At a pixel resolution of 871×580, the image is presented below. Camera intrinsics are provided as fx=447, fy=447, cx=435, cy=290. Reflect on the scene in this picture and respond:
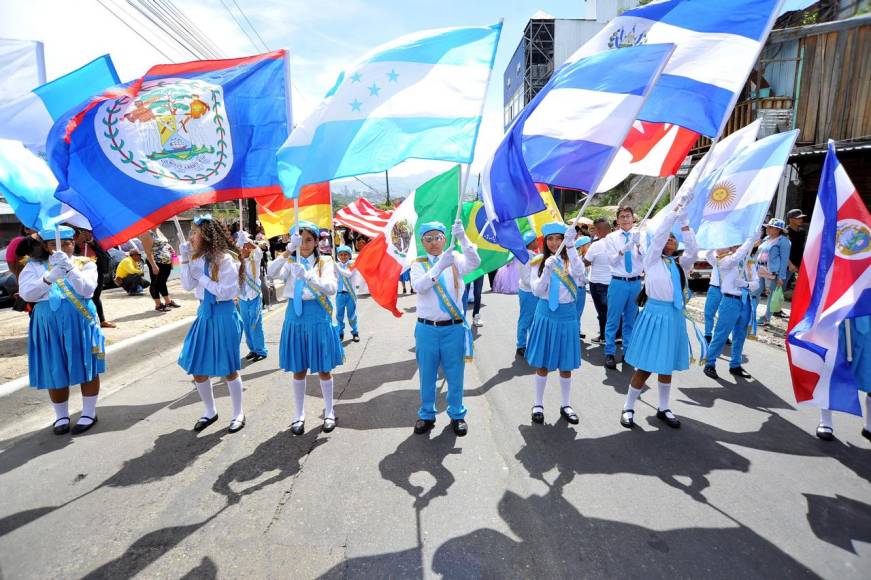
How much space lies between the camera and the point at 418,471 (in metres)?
3.69

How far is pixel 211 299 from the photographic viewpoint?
438 cm

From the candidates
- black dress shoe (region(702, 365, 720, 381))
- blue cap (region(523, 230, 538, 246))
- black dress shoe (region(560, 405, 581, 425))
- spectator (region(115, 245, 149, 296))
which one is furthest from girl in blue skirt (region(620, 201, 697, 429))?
spectator (region(115, 245, 149, 296))

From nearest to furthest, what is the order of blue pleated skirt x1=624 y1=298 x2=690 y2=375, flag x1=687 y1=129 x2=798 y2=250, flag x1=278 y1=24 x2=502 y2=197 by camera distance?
flag x1=278 y1=24 x2=502 y2=197, blue pleated skirt x1=624 y1=298 x2=690 y2=375, flag x1=687 y1=129 x2=798 y2=250

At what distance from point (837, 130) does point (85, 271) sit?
16.7 m

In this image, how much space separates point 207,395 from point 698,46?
5686mm

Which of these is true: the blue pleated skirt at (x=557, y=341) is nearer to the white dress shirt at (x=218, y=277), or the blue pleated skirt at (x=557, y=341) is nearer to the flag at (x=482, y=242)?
the flag at (x=482, y=242)

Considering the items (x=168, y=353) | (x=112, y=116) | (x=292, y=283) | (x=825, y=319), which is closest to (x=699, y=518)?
(x=825, y=319)

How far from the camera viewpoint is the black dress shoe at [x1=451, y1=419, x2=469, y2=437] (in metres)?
4.32

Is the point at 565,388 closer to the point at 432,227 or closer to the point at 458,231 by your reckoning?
the point at 458,231

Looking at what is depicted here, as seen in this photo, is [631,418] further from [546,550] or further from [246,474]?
[246,474]

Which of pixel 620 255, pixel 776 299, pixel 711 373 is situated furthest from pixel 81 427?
pixel 776 299

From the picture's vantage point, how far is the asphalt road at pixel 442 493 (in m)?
2.72

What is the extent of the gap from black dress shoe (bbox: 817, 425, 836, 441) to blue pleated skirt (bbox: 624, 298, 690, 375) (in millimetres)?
1279

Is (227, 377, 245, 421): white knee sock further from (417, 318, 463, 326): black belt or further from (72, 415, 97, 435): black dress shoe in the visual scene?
(417, 318, 463, 326): black belt
